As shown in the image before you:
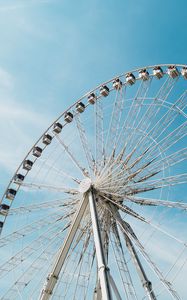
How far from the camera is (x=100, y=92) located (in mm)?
26547

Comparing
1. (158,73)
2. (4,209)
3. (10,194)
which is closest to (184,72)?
(158,73)

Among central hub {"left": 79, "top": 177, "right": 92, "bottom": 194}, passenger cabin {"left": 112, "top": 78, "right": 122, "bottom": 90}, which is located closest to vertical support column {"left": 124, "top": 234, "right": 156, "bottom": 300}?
central hub {"left": 79, "top": 177, "right": 92, "bottom": 194}

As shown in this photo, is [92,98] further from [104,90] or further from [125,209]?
[125,209]

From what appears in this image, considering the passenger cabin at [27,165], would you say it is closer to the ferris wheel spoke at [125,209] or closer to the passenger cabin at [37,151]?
the passenger cabin at [37,151]

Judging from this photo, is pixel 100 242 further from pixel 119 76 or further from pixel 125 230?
pixel 119 76

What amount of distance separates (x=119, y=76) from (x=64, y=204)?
8566 mm

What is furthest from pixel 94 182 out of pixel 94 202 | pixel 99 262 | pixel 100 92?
pixel 100 92

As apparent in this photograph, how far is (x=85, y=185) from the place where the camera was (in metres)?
21.2

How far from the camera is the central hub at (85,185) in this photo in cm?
2089

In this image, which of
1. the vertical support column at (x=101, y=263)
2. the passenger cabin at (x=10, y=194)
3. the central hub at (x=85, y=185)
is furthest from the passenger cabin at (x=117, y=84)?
the passenger cabin at (x=10, y=194)

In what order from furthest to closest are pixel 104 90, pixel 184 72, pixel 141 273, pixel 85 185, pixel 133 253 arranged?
pixel 104 90 < pixel 184 72 < pixel 85 185 < pixel 133 253 < pixel 141 273

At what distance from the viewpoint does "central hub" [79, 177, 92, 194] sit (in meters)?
20.9

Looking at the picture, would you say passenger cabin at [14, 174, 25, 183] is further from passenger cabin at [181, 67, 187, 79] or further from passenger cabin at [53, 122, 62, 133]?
passenger cabin at [181, 67, 187, 79]

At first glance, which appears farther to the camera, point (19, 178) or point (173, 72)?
point (19, 178)
